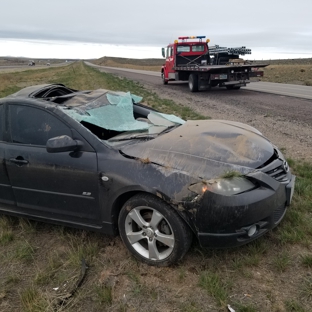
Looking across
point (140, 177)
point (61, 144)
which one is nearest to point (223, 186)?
point (140, 177)

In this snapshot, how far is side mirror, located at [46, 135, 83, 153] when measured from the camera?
3023 mm

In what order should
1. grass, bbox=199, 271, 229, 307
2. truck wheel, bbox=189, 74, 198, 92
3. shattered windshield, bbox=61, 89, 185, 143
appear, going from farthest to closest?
truck wheel, bbox=189, 74, 198, 92, shattered windshield, bbox=61, 89, 185, 143, grass, bbox=199, 271, 229, 307

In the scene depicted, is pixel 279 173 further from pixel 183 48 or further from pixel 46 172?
pixel 183 48

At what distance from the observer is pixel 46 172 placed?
3354mm

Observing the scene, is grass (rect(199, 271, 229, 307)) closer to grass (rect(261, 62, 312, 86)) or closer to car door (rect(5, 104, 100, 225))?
car door (rect(5, 104, 100, 225))

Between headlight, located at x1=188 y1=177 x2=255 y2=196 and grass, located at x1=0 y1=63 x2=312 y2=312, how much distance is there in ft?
0.27

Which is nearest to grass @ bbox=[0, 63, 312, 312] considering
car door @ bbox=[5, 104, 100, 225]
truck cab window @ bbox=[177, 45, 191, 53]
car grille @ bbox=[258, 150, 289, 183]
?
car door @ bbox=[5, 104, 100, 225]

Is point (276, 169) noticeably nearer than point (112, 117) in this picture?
Yes

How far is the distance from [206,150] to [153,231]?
867 millimetres

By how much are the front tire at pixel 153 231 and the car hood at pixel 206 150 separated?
Result: 377mm

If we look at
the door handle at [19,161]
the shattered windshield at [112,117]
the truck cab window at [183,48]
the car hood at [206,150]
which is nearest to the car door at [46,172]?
the door handle at [19,161]

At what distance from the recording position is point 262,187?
2883 mm

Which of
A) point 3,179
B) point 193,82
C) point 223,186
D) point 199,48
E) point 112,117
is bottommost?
point 193,82

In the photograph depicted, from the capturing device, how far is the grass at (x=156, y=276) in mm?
2643
